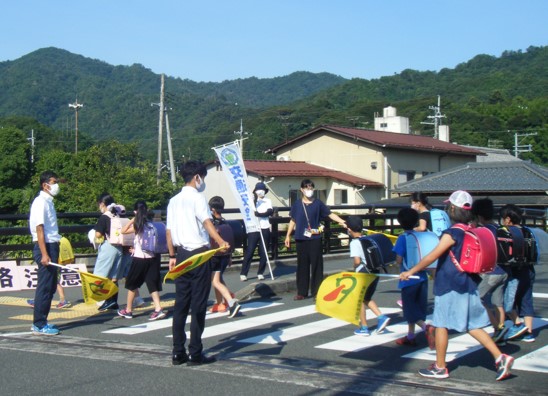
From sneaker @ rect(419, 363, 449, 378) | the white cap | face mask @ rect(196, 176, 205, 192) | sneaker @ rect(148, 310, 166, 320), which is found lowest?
sneaker @ rect(419, 363, 449, 378)

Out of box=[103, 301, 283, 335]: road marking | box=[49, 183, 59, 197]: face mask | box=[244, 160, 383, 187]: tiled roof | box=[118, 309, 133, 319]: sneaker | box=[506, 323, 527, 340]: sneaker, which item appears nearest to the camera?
box=[506, 323, 527, 340]: sneaker

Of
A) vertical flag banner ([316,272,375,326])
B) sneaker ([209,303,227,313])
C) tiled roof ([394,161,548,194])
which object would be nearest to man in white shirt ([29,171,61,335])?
sneaker ([209,303,227,313])

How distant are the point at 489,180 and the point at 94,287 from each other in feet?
77.0

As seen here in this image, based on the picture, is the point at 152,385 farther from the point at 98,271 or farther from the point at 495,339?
the point at 98,271

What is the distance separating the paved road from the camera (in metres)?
6.23

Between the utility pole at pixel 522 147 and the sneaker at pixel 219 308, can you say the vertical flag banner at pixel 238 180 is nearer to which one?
the sneaker at pixel 219 308

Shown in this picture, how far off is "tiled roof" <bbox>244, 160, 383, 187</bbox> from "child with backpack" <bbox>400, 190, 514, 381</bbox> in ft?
115

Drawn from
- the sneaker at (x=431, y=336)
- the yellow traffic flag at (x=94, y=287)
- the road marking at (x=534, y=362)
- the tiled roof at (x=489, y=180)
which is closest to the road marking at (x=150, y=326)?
the yellow traffic flag at (x=94, y=287)

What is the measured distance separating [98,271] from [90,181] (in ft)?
115

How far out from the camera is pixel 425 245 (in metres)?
7.64

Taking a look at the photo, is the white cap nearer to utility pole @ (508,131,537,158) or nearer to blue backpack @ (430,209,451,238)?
blue backpack @ (430,209,451,238)

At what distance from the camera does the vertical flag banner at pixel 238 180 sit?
45.7ft

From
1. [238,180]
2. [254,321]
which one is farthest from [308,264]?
[238,180]

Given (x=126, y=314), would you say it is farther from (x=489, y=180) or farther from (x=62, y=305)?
(x=489, y=180)
